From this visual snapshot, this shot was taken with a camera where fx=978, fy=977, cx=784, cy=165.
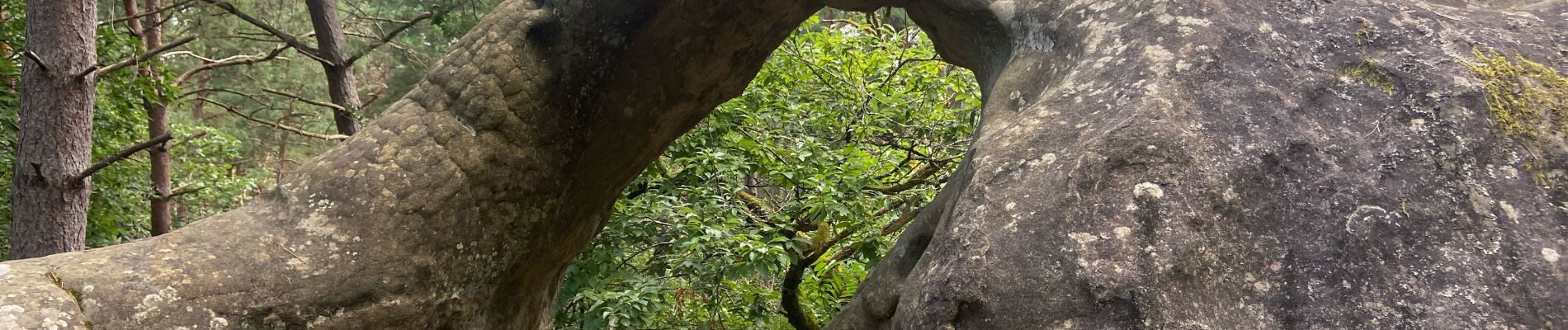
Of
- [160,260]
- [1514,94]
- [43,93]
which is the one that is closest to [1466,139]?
[1514,94]

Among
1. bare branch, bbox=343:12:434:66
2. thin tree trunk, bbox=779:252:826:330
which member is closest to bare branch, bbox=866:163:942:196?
thin tree trunk, bbox=779:252:826:330

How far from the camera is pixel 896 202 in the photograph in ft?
19.1

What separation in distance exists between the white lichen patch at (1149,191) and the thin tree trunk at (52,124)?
501cm

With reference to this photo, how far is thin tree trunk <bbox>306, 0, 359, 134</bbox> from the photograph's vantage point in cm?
708

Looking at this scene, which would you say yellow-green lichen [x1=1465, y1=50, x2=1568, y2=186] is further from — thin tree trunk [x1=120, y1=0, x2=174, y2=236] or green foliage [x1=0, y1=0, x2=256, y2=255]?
thin tree trunk [x1=120, y1=0, x2=174, y2=236]

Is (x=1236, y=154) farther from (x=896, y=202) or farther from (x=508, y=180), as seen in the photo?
(x=896, y=202)

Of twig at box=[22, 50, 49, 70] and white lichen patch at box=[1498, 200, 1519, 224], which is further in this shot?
twig at box=[22, 50, 49, 70]

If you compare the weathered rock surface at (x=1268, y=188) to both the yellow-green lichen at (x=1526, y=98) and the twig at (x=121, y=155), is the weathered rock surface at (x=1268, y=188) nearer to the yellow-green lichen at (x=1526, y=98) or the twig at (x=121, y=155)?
the yellow-green lichen at (x=1526, y=98)

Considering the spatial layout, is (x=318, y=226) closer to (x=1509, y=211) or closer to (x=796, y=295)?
(x=1509, y=211)

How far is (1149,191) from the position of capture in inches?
73.1

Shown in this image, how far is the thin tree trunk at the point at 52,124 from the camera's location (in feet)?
15.4

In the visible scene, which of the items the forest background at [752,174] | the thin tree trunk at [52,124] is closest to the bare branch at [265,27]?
the forest background at [752,174]

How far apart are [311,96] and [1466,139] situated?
12.5 m

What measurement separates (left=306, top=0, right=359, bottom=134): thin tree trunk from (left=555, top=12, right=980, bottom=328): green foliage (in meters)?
2.85
